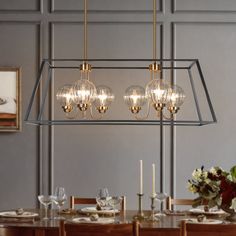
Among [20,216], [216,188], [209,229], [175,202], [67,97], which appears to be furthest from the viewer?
[175,202]

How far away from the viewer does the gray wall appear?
5.82 metres

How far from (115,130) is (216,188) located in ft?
7.16

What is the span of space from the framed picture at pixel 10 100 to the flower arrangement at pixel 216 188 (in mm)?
2233

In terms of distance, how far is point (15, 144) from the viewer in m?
5.83

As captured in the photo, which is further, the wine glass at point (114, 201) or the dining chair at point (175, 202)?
the dining chair at point (175, 202)

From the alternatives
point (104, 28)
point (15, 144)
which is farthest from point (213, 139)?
point (15, 144)

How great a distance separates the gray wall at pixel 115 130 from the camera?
582 cm

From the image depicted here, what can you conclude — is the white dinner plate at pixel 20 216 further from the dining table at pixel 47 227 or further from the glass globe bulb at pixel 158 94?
the glass globe bulb at pixel 158 94

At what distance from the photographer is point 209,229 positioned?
3.42m

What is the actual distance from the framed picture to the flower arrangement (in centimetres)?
223

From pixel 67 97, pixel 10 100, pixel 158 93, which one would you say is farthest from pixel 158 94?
pixel 10 100

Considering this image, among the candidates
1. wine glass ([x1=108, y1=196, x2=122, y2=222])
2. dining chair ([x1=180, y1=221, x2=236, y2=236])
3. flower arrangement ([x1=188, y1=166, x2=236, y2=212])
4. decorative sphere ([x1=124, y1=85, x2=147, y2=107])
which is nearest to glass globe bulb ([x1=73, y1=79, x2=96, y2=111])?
decorative sphere ([x1=124, y1=85, x2=147, y2=107])

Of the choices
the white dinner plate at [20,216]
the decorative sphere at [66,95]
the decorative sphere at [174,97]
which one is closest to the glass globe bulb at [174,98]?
the decorative sphere at [174,97]

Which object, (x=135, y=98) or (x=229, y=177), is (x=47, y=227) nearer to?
(x=229, y=177)
